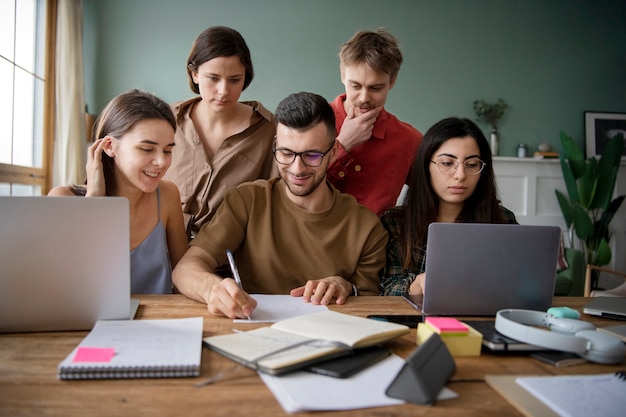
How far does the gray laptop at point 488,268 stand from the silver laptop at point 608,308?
174 mm

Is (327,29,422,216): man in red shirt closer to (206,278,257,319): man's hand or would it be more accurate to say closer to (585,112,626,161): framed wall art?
(206,278,257,319): man's hand

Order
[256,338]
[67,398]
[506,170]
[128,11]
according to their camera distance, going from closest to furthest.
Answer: [67,398] → [256,338] → [128,11] → [506,170]

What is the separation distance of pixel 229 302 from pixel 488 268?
62cm

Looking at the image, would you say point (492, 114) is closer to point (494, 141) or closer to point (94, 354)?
point (494, 141)

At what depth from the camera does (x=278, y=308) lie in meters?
1.27

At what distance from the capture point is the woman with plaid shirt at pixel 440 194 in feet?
5.89

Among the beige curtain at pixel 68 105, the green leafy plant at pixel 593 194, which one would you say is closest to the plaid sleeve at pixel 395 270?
the beige curtain at pixel 68 105

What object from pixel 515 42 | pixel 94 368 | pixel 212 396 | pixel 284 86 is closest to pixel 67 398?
pixel 94 368

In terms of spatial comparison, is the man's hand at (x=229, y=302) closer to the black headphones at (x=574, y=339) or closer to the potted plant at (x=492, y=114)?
the black headphones at (x=574, y=339)

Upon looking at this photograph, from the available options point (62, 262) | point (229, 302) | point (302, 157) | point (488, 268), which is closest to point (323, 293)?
point (229, 302)

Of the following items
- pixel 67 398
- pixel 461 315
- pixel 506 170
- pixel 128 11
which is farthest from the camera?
pixel 506 170

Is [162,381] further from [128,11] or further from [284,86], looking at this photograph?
[128,11]

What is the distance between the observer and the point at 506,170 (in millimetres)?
5332

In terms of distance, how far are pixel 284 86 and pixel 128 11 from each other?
1.64 m
